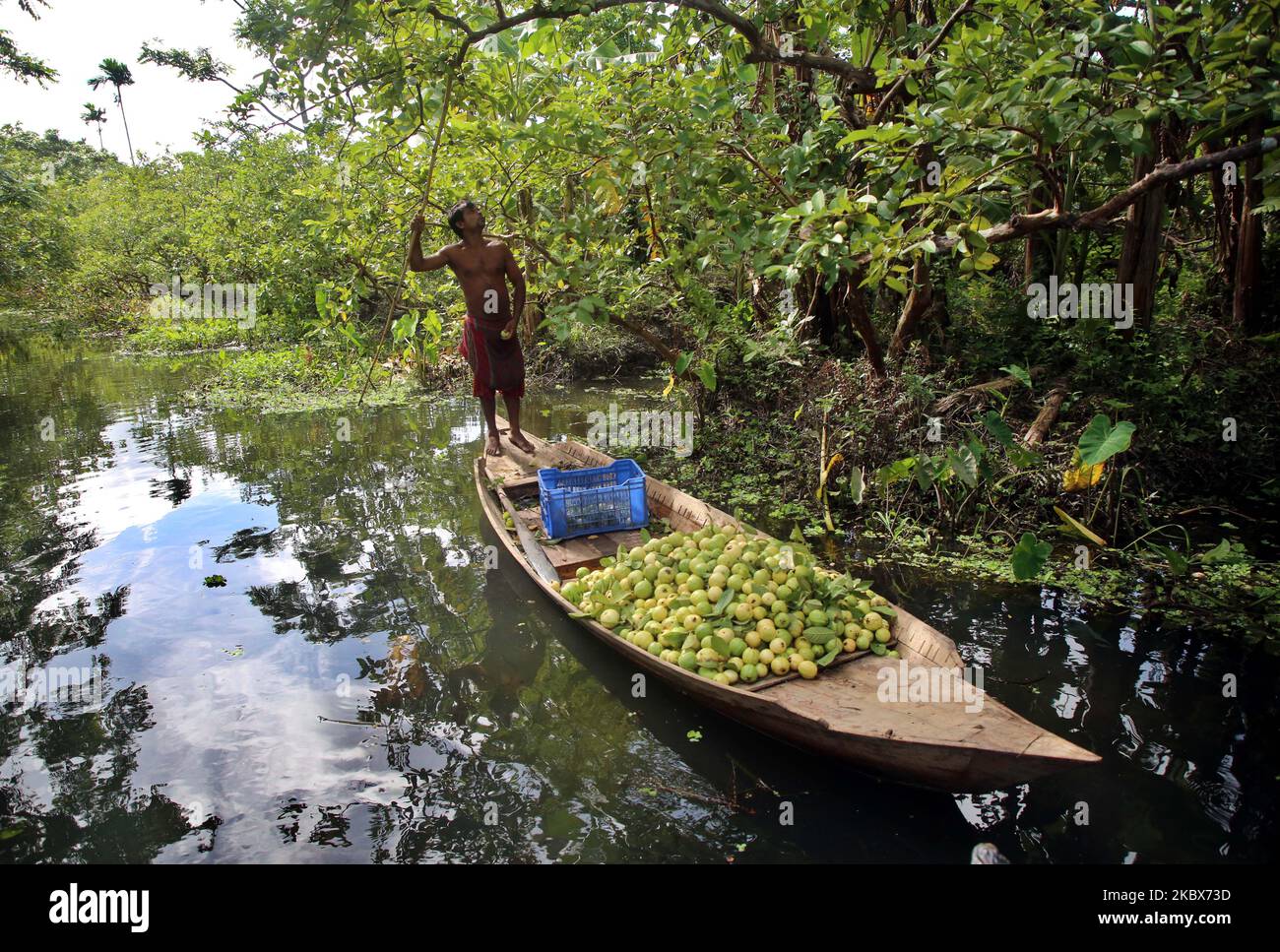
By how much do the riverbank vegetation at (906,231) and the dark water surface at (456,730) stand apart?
0.80m

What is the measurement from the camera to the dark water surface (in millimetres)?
2836

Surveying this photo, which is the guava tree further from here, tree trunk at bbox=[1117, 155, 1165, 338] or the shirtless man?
the shirtless man

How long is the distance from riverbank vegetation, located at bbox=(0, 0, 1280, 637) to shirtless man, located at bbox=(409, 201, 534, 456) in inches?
21.1

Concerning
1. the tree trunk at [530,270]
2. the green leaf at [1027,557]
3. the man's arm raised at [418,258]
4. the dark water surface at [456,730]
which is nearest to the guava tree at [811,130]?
the tree trunk at [530,270]

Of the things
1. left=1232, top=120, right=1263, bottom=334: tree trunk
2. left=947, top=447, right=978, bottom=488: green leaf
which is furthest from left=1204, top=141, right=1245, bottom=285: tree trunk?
left=947, top=447, right=978, bottom=488: green leaf

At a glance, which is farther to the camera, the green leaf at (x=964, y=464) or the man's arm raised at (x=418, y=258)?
the man's arm raised at (x=418, y=258)

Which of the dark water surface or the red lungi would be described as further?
the red lungi

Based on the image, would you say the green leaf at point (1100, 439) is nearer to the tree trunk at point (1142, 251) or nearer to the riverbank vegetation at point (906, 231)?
the riverbank vegetation at point (906, 231)

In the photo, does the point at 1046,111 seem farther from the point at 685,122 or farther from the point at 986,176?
the point at 685,122

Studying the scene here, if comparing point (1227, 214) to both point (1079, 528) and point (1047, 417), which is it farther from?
point (1079, 528)

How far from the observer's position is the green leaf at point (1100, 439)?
12.9 feet

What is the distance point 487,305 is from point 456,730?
392cm

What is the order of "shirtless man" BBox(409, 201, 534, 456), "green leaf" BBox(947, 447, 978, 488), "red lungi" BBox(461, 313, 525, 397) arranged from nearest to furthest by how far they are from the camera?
"green leaf" BBox(947, 447, 978, 488) < "shirtless man" BBox(409, 201, 534, 456) < "red lungi" BBox(461, 313, 525, 397)
